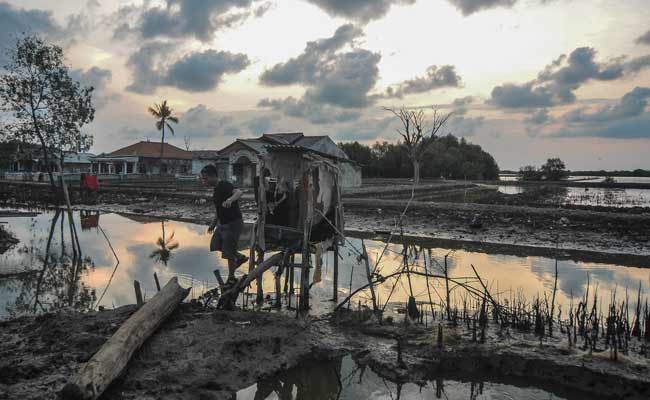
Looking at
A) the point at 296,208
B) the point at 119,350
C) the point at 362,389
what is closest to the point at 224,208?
the point at 296,208

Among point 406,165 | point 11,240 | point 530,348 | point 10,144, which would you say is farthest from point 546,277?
point 406,165

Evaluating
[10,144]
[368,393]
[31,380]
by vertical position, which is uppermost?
[10,144]

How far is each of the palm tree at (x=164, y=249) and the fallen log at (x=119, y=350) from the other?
4927mm

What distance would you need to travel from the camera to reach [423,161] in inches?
2598

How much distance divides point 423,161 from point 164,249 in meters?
57.4

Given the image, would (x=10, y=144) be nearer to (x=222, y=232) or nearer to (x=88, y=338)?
(x=222, y=232)

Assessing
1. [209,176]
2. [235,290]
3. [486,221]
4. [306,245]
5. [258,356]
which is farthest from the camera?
[486,221]

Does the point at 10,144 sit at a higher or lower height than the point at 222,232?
higher

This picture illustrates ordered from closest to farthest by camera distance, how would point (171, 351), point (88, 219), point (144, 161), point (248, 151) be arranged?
point (171, 351), point (88, 219), point (248, 151), point (144, 161)

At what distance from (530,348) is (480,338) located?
1.94ft

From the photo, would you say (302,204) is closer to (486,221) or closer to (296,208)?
(296,208)

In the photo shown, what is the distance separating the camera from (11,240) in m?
12.4

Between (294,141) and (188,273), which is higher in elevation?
(294,141)

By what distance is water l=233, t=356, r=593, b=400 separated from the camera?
476 cm
